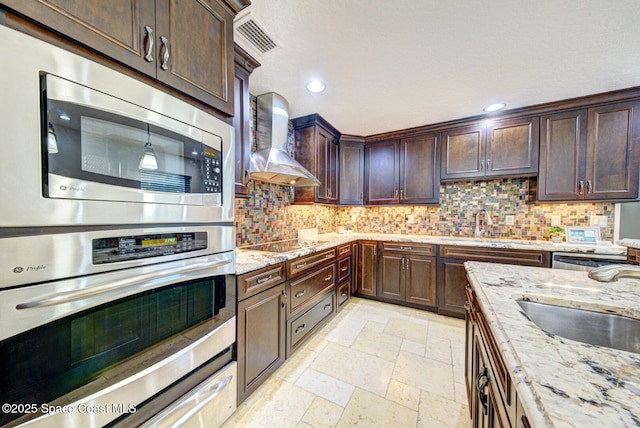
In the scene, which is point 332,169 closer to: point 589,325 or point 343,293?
point 343,293

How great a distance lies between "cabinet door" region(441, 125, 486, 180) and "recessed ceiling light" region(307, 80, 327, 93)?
1.81 m

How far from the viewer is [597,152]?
2.26 m

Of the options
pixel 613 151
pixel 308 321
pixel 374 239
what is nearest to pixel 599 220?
pixel 613 151

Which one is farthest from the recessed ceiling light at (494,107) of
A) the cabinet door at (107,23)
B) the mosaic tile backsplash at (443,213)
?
the cabinet door at (107,23)

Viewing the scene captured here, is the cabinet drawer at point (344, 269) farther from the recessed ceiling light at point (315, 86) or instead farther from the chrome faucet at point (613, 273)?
the chrome faucet at point (613, 273)

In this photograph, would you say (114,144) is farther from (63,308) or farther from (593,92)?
(593,92)

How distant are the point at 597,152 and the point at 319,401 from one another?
350 centimetres

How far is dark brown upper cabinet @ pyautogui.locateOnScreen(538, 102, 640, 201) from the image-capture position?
2.15m

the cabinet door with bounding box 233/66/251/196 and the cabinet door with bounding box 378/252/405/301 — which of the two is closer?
the cabinet door with bounding box 233/66/251/196

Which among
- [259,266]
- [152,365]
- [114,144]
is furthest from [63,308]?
[259,266]

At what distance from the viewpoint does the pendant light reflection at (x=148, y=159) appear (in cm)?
85

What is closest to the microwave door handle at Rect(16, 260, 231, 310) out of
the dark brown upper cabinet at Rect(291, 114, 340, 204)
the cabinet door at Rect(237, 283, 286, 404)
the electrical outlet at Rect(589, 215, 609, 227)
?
the cabinet door at Rect(237, 283, 286, 404)

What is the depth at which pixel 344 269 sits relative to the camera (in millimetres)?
2754

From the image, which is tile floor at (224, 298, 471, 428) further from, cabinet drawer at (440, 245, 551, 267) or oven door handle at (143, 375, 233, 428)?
cabinet drawer at (440, 245, 551, 267)
